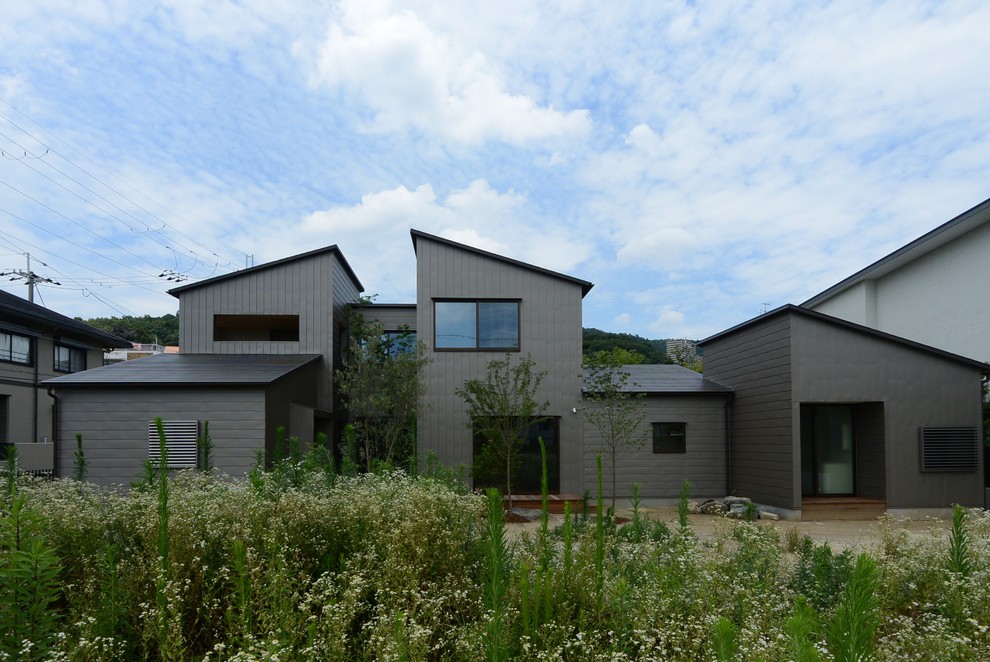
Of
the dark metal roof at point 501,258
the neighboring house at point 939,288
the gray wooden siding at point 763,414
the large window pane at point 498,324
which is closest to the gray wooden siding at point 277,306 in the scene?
the dark metal roof at point 501,258

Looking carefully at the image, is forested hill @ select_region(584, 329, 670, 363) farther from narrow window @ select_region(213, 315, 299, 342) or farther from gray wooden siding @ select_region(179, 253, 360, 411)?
gray wooden siding @ select_region(179, 253, 360, 411)

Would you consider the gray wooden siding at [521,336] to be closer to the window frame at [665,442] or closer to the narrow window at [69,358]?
the window frame at [665,442]

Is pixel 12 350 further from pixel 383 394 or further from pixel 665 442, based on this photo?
pixel 665 442

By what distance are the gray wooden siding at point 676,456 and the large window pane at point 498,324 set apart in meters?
2.95

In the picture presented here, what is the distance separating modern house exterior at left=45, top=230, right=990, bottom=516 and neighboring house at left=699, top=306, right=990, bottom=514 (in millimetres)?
36

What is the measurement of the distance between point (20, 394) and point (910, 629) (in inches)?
1072

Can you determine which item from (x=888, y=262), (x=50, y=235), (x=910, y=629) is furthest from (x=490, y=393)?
(x=50, y=235)

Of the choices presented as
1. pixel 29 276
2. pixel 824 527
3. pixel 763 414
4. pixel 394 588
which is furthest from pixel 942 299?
pixel 29 276

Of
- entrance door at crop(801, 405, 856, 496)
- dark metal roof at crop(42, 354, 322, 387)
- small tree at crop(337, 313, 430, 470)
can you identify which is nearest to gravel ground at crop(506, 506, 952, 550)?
entrance door at crop(801, 405, 856, 496)

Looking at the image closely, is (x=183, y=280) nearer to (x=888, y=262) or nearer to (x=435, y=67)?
(x=435, y=67)

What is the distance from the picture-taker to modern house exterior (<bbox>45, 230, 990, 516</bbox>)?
497 inches

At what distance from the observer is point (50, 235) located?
32.0m

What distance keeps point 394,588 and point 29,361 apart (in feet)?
82.6

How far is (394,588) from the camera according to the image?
4445 mm
